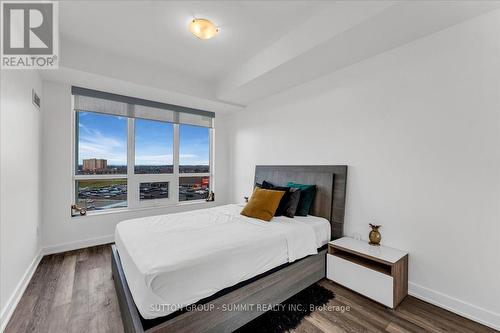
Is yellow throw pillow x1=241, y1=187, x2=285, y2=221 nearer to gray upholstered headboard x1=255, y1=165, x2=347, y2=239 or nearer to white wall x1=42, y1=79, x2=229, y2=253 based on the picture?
gray upholstered headboard x1=255, y1=165, x2=347, y2=239

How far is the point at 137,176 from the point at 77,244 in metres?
1.29

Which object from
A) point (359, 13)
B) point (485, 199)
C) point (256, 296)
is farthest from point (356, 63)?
point (256, 296)

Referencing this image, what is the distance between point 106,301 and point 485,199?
3360mm

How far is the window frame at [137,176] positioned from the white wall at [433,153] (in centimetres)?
280

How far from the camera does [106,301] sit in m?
1.95

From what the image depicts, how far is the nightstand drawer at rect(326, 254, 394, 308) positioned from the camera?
186 centimetres

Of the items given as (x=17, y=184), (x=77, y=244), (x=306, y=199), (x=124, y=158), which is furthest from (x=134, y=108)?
(x=306, y=199)

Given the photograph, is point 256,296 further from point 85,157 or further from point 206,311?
point 85,157

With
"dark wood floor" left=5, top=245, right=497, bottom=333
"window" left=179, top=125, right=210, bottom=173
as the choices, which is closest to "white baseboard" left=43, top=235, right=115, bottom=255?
"dark wood floor" left=5, top=245, right=497, bottom=333

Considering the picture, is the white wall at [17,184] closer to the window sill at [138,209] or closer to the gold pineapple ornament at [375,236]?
the window sill at [138,209]

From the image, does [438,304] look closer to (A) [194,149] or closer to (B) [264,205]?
(B) [264,205]

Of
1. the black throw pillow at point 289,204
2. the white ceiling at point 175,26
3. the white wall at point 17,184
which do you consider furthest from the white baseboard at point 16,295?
the white ceiling at point 175,26

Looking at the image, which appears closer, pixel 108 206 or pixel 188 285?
pixel 188 285

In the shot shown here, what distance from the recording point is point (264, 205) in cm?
259
